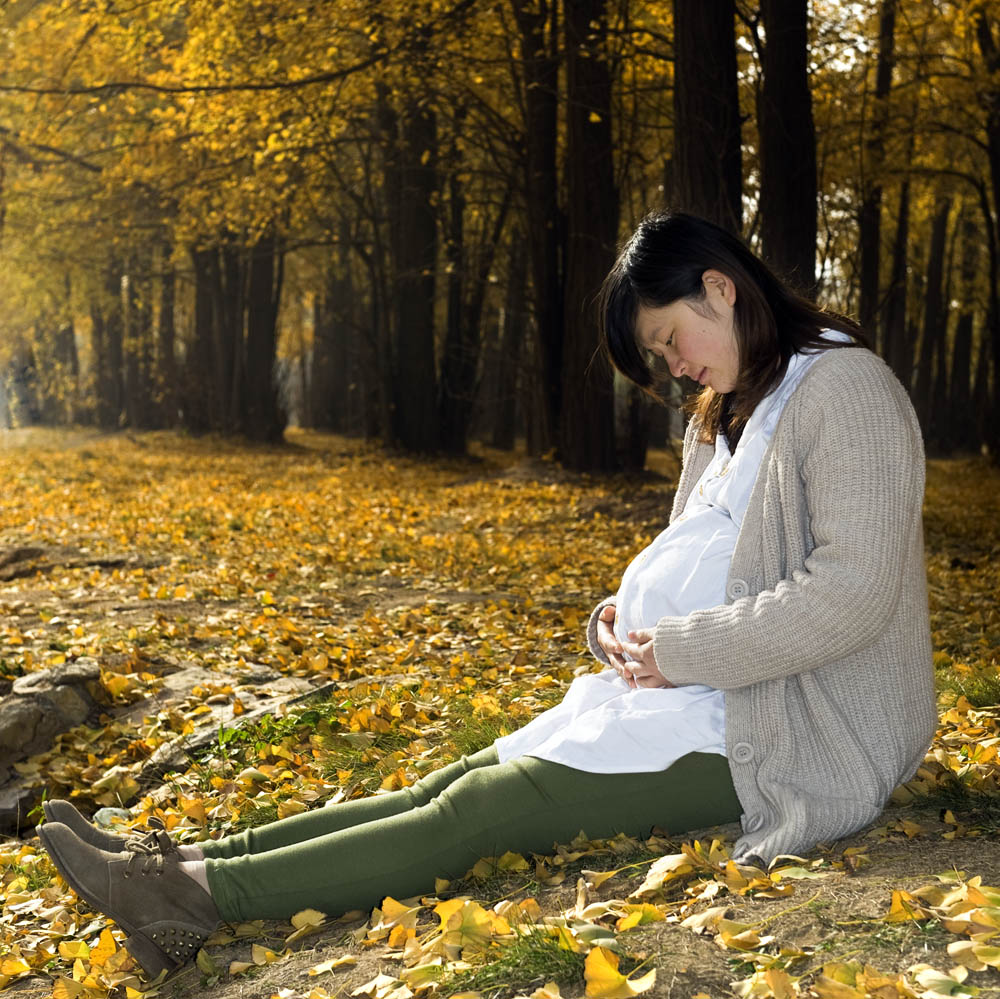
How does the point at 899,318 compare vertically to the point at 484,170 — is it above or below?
below

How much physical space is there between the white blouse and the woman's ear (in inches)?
8.8

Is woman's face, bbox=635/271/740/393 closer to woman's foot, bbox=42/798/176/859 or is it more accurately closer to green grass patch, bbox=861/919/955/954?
green grass patch, bbox=861/919/955/954

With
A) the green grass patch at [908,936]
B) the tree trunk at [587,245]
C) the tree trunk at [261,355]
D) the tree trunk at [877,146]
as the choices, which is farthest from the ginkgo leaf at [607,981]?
the tree trunk at [261,355]

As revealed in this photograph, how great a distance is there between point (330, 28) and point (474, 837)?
10909 millimetres

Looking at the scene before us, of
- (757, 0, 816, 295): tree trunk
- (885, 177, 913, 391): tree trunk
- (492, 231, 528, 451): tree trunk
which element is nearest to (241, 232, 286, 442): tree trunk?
(492, 231, 528, 451): tree trunk

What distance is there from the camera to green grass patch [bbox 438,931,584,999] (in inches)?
95.6

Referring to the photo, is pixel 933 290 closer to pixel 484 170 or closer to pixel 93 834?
pixel 484 170

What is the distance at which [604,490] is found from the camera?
45.8 feet

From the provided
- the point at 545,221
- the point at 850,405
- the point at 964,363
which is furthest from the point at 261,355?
the point at 850,405

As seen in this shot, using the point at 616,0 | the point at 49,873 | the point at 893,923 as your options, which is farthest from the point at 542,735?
the point at 616,0

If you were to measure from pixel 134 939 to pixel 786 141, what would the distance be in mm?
7935

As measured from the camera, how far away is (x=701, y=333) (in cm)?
295

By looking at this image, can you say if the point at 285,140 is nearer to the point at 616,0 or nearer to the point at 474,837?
the point at 616,0

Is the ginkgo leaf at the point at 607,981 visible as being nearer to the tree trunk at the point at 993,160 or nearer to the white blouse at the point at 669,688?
the white blouse at the point at 669,688
